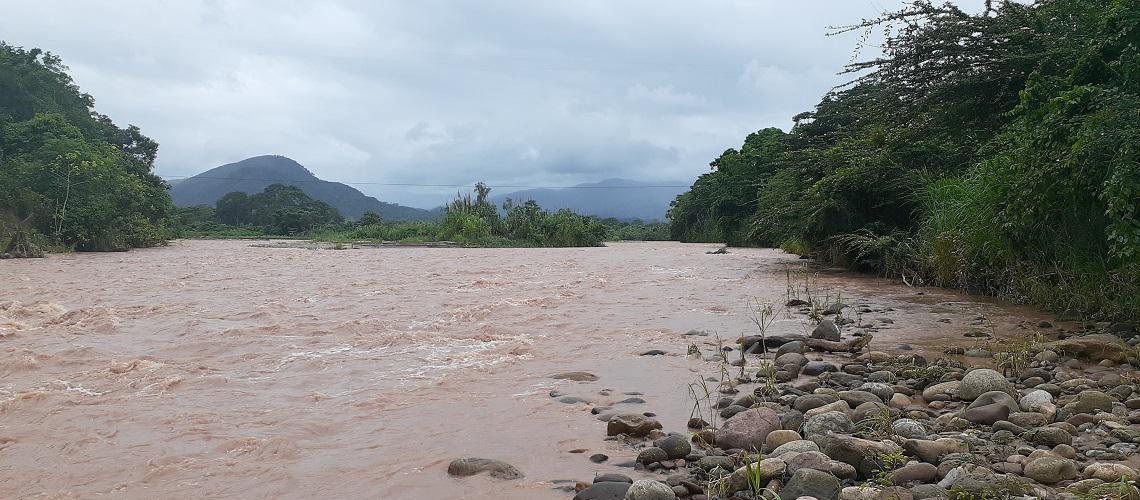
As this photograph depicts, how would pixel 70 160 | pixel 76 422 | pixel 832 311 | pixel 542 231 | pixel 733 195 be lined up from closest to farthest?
pixel 76 422, pixel 832 311, pixel 70 160, pixel 733 195, pixel 542 231

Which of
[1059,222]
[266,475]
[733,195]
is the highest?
[733,195]

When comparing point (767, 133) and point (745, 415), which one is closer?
point (745, 415)

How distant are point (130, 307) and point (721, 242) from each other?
119ft

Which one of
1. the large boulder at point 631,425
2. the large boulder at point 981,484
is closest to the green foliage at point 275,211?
the large boulder at point 631,425

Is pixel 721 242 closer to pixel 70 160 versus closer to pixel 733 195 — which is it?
pixel 733 195

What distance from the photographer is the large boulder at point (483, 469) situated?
3.22 metres

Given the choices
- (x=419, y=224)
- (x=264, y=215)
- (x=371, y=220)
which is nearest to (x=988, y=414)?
(x=419, y=224)

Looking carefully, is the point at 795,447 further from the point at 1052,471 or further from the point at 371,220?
the point at 371,220

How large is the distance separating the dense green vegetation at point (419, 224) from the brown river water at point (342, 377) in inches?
1016

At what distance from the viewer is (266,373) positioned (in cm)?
550

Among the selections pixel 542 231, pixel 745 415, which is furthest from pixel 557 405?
pixel 542 231

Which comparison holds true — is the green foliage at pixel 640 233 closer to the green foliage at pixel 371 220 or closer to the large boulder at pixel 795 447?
the green foliage at pixel 371 220

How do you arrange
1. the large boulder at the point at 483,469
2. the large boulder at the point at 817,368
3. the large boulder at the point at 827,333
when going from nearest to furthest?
the large boulder at the point at 483,469, the large boulder at the point at 817,368, the large boulder at the point at 827,333

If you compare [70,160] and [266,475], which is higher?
[70,160]
